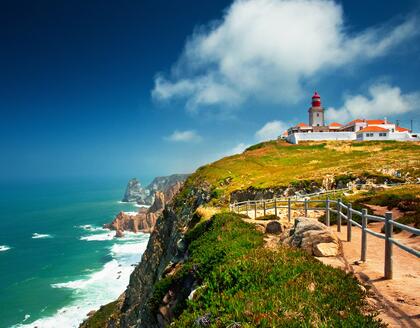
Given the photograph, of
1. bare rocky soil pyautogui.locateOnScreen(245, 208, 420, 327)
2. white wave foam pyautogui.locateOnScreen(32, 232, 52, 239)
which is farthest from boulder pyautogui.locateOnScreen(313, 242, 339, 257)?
white wave foam pyautogui.locateOnScreen(32, 232, 52, 239)

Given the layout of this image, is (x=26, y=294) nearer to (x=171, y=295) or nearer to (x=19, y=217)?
(x=171, y=295)

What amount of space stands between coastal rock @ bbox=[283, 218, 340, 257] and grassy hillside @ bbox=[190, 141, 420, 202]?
3228cm

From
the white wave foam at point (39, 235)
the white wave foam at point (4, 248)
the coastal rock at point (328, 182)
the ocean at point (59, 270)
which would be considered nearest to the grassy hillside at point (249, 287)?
the coastal rock at point (328, 182)

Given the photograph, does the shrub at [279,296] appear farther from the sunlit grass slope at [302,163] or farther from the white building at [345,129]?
the white building at [345,129]

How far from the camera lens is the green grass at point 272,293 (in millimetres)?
6170

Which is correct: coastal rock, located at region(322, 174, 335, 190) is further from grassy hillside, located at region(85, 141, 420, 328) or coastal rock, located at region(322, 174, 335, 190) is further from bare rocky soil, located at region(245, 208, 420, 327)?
bare rocky soil, located at region(245, 208, 420, 327)

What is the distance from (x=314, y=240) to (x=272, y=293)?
469cm

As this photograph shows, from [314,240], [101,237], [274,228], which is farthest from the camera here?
[101,237]

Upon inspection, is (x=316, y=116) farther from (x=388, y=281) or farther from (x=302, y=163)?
(x=388, y=281)

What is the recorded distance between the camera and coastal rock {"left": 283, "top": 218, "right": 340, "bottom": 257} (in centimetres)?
1108

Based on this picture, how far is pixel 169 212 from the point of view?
168ft

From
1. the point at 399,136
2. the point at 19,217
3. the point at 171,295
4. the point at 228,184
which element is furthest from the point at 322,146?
Result: the point at 19,217

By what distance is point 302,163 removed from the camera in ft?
212

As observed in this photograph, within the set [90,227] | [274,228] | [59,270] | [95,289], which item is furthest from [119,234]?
[274,228]
